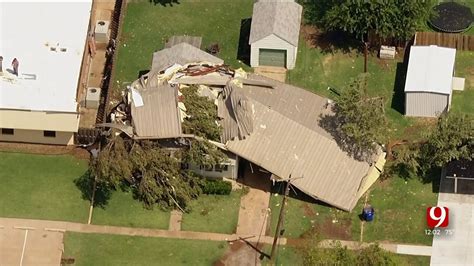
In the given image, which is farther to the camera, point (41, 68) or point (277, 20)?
point (277, 20)

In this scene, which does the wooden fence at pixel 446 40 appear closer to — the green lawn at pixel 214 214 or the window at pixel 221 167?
the window at pixel 221 167

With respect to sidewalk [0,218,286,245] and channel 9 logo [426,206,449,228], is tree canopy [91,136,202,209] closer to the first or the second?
sidewalk [0,218,286,245]

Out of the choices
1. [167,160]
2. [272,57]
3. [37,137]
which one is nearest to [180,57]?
[272,57]

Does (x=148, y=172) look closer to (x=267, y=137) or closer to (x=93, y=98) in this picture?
(x=267, y=137)

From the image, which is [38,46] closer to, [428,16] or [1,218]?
[1,218]

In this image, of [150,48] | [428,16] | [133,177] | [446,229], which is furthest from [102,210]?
[428,16]

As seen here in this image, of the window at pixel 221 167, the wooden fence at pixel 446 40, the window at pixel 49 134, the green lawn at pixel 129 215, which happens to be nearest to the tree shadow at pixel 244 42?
the window at pixel 221 167
